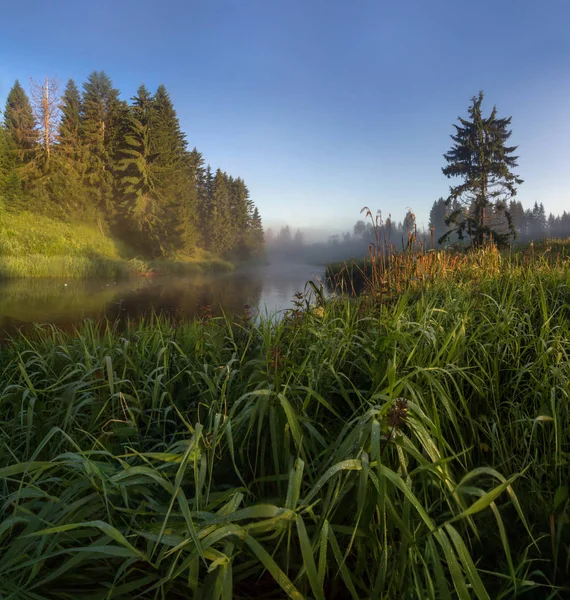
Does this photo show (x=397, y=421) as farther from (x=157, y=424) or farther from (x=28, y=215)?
(x=28, y=215)

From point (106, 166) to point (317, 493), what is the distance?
44.0 metres

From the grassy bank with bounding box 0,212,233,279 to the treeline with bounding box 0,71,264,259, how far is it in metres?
2.03

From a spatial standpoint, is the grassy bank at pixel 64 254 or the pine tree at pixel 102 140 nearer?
the grassy bank at pixel 64 254

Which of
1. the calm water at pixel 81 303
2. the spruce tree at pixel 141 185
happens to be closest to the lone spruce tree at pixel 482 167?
the calm water at pixel 81 303

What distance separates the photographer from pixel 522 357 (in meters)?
2.41

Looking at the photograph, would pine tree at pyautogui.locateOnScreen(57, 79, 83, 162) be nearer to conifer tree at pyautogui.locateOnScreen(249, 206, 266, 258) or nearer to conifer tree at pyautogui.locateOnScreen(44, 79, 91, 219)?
conifer tree at pyautogui.locateOnScreen(44, 79, 91, 219)

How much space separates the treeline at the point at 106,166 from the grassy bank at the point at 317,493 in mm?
36185

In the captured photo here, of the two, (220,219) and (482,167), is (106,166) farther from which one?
(482,167)

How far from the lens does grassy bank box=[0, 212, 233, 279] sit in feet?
61.7

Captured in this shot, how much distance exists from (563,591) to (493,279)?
4.03m

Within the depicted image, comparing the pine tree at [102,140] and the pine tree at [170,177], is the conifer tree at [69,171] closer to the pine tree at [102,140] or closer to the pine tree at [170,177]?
the pine tree at [102,140]

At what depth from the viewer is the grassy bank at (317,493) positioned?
103 centimetres

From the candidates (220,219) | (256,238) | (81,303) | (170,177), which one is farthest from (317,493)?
(256,238)

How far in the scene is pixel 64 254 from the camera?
24484mm
